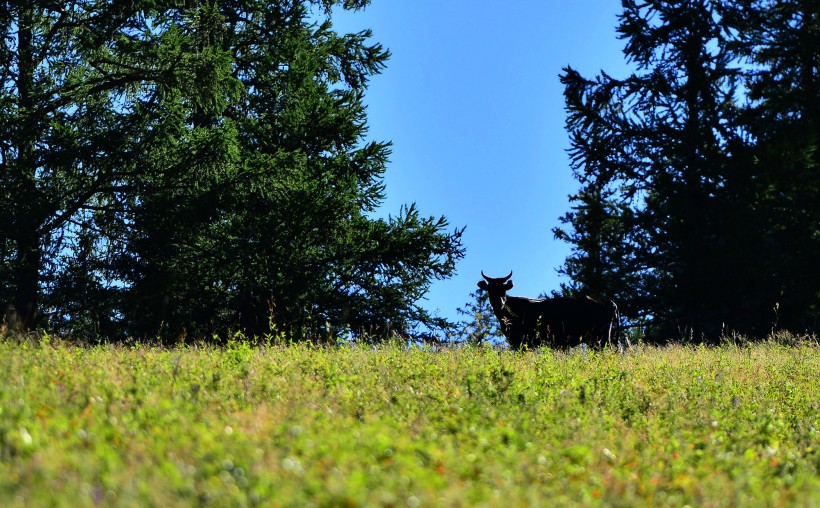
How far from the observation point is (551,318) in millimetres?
16578

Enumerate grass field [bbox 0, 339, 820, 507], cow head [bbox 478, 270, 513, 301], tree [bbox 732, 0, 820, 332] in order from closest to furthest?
grass field [bbox 0, 339, 820, 507] → cow head [bbox 478, 270, 513, 301] → tree [bbox 732, 0, 820, 332]

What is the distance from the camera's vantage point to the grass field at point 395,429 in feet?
17.1

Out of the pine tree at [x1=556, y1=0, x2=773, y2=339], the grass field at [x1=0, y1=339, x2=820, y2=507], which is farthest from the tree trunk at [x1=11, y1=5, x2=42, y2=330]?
the pine tree at [x1=556, y1=0, x2=773, y2=339]

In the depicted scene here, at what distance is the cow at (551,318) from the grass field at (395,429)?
3098mm

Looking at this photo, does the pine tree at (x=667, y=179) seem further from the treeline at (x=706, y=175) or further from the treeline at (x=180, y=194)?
the treeline at (x=180, y=194)

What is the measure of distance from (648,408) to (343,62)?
15903 millimetres

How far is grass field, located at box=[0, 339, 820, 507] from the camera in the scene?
17.1ft

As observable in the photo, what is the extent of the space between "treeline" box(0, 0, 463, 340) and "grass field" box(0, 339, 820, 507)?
273 inches

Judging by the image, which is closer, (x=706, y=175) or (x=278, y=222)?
(x=278, y=222)

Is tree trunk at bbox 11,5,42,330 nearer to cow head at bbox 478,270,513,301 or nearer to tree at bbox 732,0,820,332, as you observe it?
cow head at bbox 478,270,513,301

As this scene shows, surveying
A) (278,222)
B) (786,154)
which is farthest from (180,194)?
(786,154)

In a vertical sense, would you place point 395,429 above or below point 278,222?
below

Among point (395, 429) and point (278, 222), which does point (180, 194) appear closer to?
point (278, 222)

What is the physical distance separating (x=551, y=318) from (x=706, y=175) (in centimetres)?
1158
